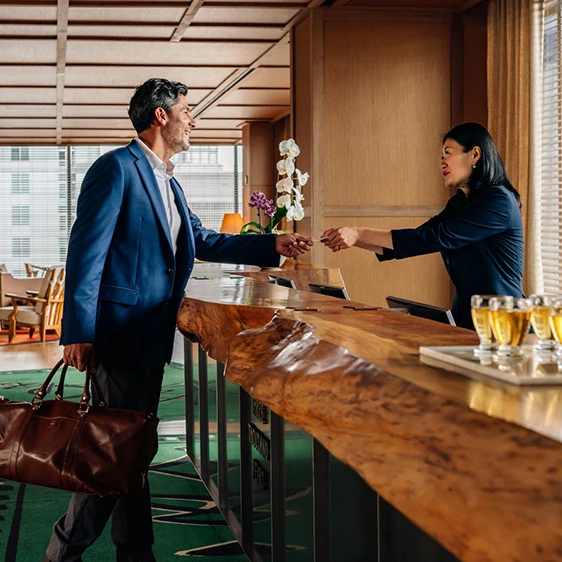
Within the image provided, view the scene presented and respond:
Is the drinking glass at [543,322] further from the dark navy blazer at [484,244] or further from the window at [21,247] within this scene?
the window at [21,247]

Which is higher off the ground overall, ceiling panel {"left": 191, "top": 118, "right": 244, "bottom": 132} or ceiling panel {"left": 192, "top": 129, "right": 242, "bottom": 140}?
ceiling panel {"left": 192, "top": 129, "right": 242, "bottom": 140}

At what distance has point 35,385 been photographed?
8031mm

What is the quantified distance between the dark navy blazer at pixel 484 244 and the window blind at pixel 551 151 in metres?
2.45

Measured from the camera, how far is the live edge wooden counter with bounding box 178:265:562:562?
924mm

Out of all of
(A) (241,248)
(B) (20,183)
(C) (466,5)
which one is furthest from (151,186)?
(B) (20,183)

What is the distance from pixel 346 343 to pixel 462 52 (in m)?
5.39

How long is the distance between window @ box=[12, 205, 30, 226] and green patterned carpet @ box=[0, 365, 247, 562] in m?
11.8

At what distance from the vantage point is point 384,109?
6660 millimetres

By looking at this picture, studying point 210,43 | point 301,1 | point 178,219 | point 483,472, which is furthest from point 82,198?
point 210,43

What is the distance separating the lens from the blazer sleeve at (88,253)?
8.95 feet

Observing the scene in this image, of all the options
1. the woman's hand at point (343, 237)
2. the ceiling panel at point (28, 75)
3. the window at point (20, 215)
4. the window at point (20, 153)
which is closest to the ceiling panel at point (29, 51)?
the ceiling panel at point (28, 75)

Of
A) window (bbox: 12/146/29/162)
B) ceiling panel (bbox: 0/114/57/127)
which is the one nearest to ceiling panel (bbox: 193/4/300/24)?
ceiling panel (bbox: 0/114/57/127)

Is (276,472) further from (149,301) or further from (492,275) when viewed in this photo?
(492,275)

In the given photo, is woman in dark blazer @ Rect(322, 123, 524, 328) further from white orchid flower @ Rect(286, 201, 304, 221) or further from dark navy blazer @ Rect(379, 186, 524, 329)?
white orchid flower @ Rect(286, 201, 304, 221)
